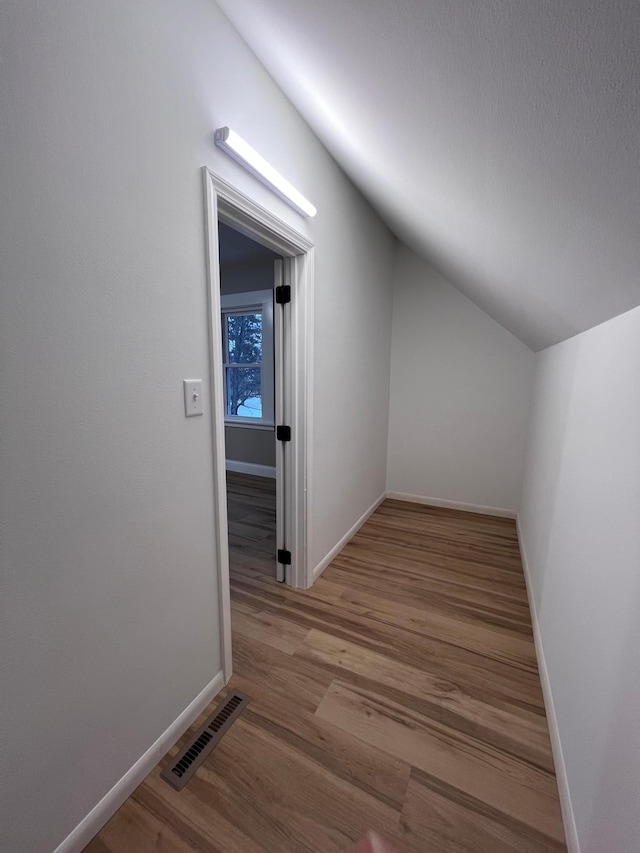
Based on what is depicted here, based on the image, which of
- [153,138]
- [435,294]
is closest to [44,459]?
[153,138]

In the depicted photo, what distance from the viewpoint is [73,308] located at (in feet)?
2.99

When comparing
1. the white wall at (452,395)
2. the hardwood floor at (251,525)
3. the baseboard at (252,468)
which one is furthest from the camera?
the baseboard at (252,468)

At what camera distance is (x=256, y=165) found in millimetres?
1375

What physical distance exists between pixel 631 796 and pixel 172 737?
4.51ft

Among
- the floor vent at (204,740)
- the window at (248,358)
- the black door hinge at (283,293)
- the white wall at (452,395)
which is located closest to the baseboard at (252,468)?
the window at (248,358)

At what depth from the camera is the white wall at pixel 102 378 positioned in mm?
825

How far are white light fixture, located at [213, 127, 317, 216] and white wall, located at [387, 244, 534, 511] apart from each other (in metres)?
2.06

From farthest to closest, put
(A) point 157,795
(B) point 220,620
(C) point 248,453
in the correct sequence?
(C) point 248,453
(B) point 220,620
(A) point 157,795

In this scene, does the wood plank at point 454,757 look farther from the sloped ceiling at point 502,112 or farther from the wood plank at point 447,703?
the sloped ceiling at point 502,112

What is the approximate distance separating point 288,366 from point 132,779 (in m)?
1.78

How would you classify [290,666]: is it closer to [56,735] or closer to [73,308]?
[56,735]

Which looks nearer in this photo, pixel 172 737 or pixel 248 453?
pixel 172 737

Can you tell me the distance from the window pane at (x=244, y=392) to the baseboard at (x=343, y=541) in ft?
6.66

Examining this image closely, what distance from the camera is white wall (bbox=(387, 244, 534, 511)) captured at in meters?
3.30
